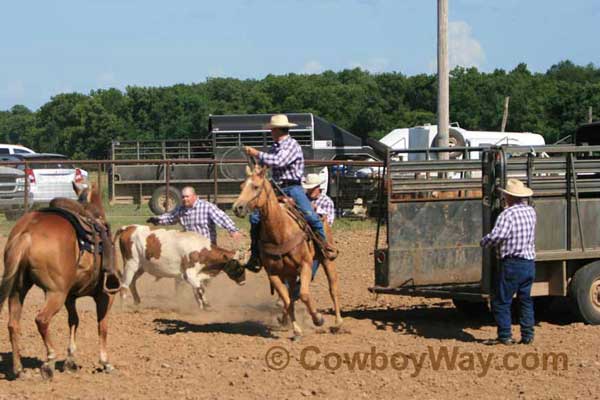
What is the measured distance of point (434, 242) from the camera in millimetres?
10406

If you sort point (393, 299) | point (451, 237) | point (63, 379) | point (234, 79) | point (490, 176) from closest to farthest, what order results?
1. point (63, 379)
2. point (490, 176)
3. point (451, 237)
4. point (393, 299)
5. point (234, 79)

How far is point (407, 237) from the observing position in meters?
10.3

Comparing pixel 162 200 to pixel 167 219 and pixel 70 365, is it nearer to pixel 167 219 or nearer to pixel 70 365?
pixel 167 219

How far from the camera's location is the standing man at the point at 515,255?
9094 mm

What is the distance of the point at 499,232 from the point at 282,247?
2184 millimetres

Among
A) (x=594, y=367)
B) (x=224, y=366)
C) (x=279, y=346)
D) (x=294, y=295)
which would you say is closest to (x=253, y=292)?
(x=294, y=295)

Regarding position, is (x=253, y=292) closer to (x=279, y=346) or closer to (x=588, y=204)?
(x=279, y=346)

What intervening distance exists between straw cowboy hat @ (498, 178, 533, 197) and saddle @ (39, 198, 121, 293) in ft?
12.7

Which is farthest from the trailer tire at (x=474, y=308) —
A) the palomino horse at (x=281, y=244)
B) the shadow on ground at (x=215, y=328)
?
the shadow on ground at (x=215, y=328)

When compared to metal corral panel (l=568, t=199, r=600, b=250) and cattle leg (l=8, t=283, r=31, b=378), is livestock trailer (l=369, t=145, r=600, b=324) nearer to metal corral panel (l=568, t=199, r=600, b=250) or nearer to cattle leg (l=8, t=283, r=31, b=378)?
metal corral panel (l=568, t=199, r=600, b=250)

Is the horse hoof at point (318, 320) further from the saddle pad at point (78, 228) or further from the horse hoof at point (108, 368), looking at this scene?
the saddle pad at point (78, 228)

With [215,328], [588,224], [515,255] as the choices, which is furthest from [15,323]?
[588,224]

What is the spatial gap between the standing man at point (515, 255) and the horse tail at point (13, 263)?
438cm

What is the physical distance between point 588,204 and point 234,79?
241 ft
